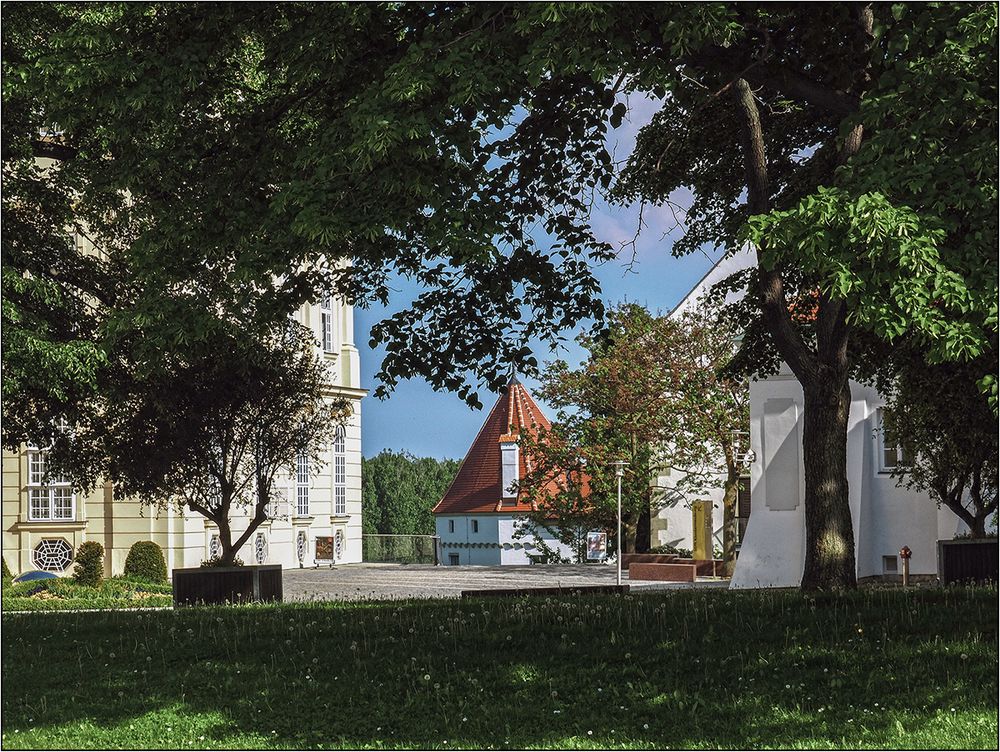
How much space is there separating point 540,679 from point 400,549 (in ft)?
152

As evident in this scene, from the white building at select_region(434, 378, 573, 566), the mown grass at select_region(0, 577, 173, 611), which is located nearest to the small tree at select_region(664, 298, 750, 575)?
the mown grass at select_region(0, 577, 173, 611)

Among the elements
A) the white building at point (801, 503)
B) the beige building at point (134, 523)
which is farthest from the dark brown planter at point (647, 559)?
the beige building at point (134, 523)

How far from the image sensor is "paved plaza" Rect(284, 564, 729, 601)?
31156 millimetres

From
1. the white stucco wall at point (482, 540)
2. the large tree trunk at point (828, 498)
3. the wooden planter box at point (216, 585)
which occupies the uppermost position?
the large tree trunk at point (828, 498)

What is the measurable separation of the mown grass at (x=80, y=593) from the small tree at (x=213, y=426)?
4984 mm

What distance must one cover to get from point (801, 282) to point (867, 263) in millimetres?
9055

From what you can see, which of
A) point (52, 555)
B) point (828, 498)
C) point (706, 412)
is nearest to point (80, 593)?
point (52, 555)

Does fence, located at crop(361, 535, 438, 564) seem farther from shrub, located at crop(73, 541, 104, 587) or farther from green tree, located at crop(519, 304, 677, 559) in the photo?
shrub, located at crop(73, 541, 104, 587)

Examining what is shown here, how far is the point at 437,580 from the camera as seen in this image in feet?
122

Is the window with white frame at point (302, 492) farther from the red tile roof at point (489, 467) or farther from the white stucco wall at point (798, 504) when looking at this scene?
the white stucco wall at point (798, 504)

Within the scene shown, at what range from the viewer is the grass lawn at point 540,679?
8453 millimetres

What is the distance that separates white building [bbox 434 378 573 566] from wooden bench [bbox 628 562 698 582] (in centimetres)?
2536

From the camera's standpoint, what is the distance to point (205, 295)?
1247 cm

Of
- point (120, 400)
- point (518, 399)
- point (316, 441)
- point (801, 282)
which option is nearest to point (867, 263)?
point (801, 282)
